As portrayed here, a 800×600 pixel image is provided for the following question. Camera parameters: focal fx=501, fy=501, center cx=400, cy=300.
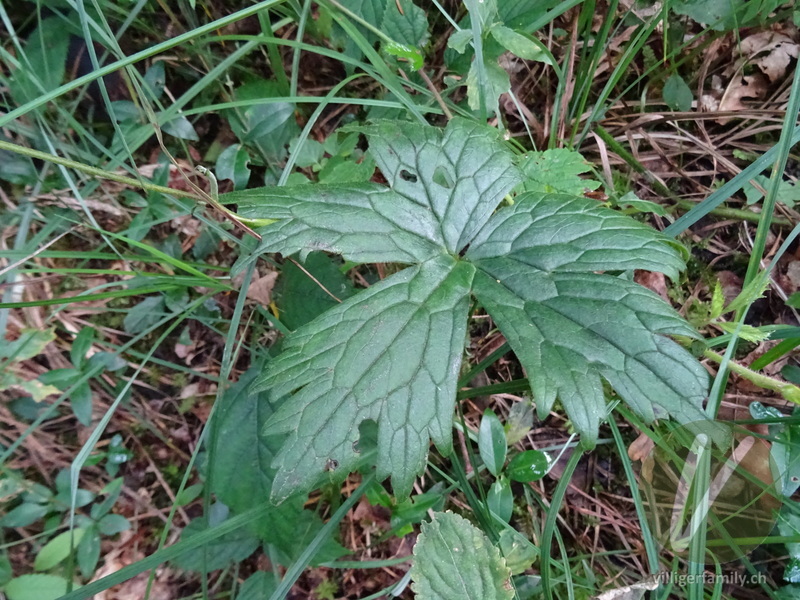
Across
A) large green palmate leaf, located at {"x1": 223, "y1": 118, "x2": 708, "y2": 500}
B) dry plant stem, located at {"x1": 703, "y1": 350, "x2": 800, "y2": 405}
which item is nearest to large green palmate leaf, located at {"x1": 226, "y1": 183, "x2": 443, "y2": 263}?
large green palmate leaf, located at {"x1": 223, "y1": 118, "x2": 708, "y2": 500}

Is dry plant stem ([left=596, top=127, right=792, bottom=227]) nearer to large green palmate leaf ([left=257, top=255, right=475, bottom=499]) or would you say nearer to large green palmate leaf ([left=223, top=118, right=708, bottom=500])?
large green palmate leaf ([left=223, top=118, right=708, bottom=500])

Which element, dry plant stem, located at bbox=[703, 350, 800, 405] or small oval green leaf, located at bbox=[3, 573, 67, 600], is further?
small oval green leaf, located at bbox=[3, 573, 67, 600]

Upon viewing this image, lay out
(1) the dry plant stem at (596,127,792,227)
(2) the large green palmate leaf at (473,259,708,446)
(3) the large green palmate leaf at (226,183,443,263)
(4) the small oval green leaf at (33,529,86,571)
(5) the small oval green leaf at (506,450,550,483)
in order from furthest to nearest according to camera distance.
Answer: (1) the dry plant stem at (596,127,792,227) → (4) the small oval green leaf at (33,529,86,571) → (5) the small oval green leaf at (506,450,550,483) → (3) the large green palmate leaf at (226,183,443,263) → (2) the large green palmate leaf at (473,259,708,446)

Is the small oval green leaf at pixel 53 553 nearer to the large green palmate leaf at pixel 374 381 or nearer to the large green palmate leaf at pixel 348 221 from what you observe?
the large green palmate leaf at pixel 374 381

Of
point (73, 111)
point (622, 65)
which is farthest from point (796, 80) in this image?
point (73, 111)

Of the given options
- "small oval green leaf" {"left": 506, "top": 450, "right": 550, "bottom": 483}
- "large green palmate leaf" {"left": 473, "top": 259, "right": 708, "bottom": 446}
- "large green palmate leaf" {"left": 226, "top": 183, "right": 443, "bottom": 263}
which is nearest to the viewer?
"large green palmate leaf" {"left": 473, "top": 259, "right": 708, "bottom": 446}

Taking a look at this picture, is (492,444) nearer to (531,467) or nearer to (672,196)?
(531,467)

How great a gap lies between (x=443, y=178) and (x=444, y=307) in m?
0.36

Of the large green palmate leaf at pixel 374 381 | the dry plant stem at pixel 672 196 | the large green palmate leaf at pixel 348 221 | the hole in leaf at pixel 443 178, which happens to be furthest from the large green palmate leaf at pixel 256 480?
the dry plant stem at pixel 672 196

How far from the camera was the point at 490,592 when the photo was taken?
107 centimetres

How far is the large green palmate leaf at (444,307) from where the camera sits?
39.2 inches

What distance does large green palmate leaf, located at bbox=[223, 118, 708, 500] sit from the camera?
1.00 metres

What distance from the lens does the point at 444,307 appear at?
1079mm

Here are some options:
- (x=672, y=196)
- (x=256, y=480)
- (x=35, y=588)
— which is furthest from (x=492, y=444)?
(x=35, y=588)
